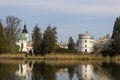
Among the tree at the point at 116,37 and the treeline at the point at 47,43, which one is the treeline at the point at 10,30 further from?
the tree at the point at 116,37

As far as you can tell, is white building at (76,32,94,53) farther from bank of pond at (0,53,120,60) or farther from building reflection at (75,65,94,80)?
building reflection at (75,65,94,80)

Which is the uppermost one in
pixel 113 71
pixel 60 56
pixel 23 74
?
pixel 60 56

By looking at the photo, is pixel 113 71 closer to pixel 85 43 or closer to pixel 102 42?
pixel 102 42

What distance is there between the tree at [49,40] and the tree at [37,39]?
218 centimetres

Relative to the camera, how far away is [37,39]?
94.1 m

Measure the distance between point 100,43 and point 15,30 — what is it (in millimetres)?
Answer: 34746

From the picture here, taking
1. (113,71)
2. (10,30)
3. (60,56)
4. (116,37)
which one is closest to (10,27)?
(10,30)

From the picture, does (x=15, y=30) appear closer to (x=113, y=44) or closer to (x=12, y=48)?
(x=12, y=48)

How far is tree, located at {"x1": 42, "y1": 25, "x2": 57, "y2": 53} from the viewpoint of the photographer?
87281mm

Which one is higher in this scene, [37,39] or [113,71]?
Answer: [37,39]

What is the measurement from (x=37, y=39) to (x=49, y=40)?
20.5 ft

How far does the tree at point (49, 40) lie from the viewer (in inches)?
3436

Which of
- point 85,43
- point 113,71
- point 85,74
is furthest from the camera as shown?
point 85,43

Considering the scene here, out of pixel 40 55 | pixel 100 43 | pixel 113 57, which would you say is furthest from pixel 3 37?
pixel 100 43
